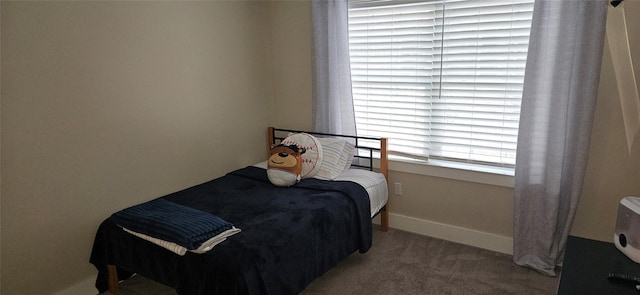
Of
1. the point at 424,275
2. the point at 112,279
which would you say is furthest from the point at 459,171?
the point at 112,279

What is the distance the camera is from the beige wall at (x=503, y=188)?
8.26 ft

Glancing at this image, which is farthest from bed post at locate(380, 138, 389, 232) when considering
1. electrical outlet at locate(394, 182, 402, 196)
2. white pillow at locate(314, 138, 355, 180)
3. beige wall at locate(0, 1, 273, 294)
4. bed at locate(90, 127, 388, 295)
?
beige wall at locate(0, 1, 273, 294)

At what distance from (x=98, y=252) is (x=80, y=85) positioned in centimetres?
104

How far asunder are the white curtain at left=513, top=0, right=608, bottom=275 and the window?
192 mm

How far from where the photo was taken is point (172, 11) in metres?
2.96

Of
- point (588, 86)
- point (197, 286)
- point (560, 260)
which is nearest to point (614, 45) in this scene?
point (588, 86)

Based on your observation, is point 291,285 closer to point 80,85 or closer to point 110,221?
point 110,221

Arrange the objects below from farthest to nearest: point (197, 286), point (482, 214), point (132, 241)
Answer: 1. point (482, 214)
2. point (132, 241)
3. point (197, 286)

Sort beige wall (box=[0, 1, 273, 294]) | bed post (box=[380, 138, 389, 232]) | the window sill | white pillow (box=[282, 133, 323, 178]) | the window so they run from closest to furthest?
beige wall (box=[0, 1, 273, 294])
the window
the window sill
white pillow (box=[282, 133, 323, 178])
bed post (box=[380, 138, 389, 232])

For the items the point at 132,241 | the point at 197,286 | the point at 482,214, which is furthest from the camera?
the point at 482,214

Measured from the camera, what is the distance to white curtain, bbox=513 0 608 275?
7.98 ft

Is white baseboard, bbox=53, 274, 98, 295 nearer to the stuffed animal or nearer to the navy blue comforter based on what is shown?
the navy blue comforter

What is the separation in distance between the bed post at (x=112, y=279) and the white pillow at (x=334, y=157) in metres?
1.51

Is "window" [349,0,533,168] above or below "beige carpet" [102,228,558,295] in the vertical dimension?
above
